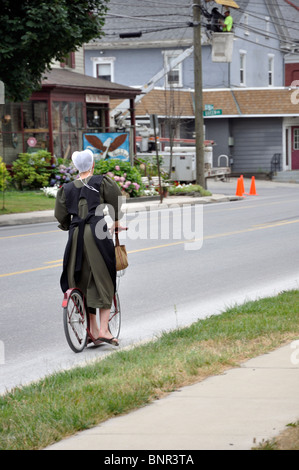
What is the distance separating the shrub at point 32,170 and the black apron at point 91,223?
23.4 metres

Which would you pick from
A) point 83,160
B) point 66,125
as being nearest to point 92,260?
point 83,160

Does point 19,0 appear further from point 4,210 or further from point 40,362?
point 40,362

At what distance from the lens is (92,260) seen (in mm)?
8148

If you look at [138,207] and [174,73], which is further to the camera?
[174,73]

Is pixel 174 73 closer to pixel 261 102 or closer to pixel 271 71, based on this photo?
pixel 261 102

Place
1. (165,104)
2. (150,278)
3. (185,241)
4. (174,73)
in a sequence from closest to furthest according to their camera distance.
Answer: (150,278) < (185,241) < (165,104) < (174,73)

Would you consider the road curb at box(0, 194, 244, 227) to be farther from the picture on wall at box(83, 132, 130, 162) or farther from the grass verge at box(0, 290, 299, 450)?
the grass verge at box(0, 290, 299, 450)

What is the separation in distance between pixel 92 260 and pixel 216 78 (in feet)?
144

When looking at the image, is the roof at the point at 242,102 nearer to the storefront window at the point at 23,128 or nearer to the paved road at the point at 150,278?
the storefront window at the point at 23,128

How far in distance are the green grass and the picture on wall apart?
266 cm

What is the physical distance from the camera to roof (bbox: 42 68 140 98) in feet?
110

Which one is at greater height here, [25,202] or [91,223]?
[91,223]

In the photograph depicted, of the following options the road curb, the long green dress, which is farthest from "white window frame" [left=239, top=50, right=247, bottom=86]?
the long green dress

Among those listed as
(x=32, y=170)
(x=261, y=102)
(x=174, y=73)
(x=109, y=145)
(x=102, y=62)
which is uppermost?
(x=102, y=62)
